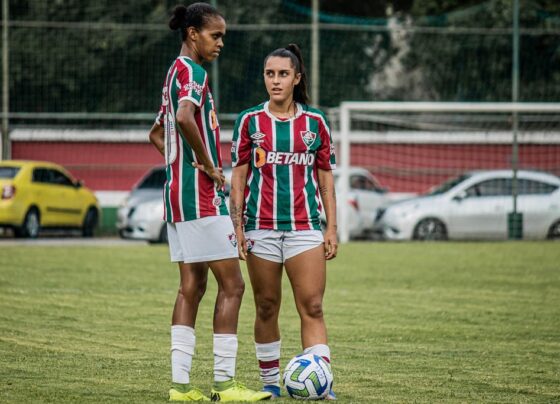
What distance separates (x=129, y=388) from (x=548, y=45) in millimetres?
22766

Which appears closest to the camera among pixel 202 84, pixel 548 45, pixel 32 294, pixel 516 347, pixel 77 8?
pixel 202 84

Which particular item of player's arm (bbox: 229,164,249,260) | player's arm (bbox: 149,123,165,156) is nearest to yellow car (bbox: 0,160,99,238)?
player's arm (bbox: 149,123,165,156)

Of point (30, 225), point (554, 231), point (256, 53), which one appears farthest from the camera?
point (256, 53)

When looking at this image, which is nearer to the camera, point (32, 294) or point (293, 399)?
point (293, 399)

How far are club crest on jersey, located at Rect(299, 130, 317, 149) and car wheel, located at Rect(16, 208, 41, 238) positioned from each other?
18722 millimetres

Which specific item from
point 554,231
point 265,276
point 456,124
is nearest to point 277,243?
point 265,276

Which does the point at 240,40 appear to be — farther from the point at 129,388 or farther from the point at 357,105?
the point at 129,388

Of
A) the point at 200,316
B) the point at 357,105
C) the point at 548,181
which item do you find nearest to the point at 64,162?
the point at 357,105

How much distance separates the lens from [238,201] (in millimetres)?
6980

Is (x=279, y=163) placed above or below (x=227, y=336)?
above

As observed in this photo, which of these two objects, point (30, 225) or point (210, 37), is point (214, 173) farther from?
point (30, 225)

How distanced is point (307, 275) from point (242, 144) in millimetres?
858

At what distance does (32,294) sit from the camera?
13.3 metres

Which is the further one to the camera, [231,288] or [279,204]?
[279,204]
